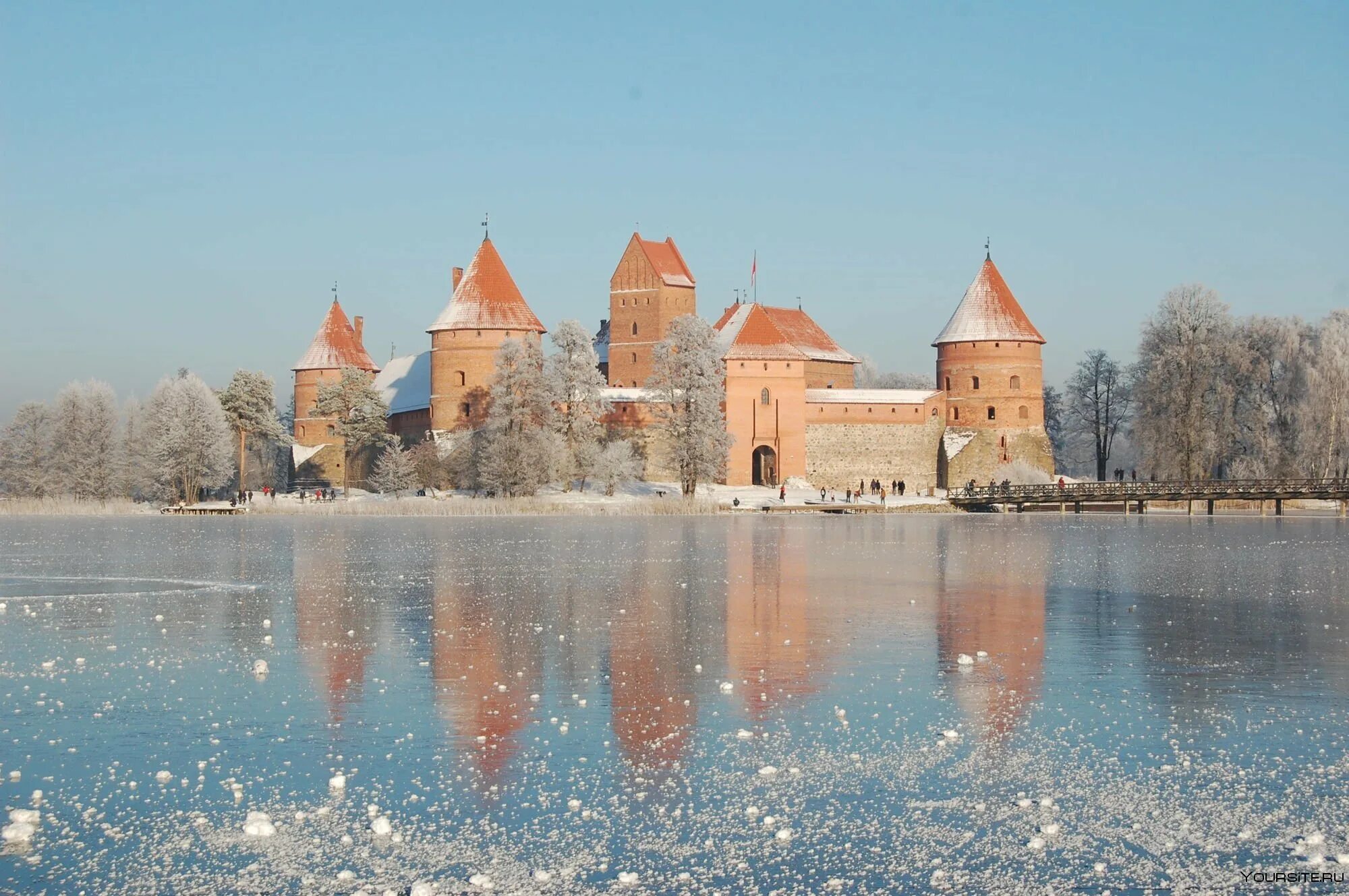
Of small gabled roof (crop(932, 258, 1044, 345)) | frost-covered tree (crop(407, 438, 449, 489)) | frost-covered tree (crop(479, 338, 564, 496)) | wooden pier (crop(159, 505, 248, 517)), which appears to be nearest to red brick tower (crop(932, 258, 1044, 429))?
small gabled roof (crop(932, 258, 1044, 345))

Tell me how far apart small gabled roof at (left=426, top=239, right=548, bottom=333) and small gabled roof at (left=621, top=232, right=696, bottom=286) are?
5481mm

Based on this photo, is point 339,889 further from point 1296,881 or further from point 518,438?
point 518,438

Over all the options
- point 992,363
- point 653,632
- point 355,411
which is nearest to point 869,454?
point 992,363

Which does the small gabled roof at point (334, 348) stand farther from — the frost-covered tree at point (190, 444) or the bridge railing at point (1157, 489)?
the bridge railing at point (1157, 489)

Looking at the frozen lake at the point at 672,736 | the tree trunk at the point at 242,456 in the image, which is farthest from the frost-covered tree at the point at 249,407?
the frozen lake at the point at 672,736

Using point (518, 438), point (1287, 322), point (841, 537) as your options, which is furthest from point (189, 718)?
point (1287, 322)

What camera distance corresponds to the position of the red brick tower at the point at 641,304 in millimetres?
47125

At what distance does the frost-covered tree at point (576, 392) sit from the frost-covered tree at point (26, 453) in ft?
55.1

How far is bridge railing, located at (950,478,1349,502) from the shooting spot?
109ft

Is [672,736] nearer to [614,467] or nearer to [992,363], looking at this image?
[614,467]

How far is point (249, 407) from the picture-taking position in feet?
147

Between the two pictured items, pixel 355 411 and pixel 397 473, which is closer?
pixel 397 473

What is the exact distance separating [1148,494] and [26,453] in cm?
3321

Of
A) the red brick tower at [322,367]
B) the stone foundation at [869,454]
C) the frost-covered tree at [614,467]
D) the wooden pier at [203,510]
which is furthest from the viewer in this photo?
the red brick tower at [322,367]
